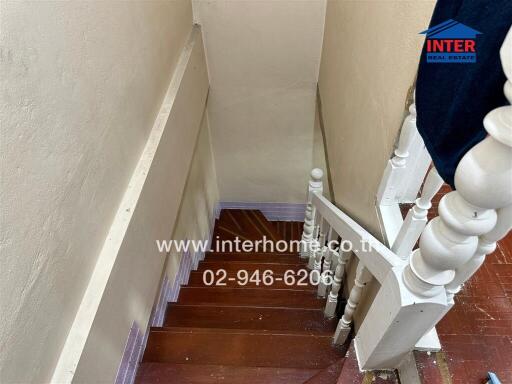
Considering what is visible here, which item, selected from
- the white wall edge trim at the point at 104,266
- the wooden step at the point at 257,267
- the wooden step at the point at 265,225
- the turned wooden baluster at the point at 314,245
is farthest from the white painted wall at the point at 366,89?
the wooden step at the point at 265,225

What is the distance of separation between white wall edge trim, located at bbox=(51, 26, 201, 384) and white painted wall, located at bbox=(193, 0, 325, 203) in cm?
122

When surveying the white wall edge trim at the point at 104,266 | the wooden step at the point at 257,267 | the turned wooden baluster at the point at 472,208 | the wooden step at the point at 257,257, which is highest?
the turned wooden baluster at the point at 472,208

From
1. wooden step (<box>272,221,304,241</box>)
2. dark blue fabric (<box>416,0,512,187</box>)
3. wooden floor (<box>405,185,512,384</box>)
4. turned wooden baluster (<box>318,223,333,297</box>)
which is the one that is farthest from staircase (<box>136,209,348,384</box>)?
dark blue fabric (<box>416,0,512,187</box>)

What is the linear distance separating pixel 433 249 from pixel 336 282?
1107 millimetres

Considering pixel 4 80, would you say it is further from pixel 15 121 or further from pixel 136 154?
pixel 136 154

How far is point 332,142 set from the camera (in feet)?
8.18

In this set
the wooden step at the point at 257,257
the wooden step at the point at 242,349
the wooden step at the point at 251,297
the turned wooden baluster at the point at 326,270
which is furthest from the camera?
the wooden step at the point at 257,257

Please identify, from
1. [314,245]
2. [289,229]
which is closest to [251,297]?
[314,245]

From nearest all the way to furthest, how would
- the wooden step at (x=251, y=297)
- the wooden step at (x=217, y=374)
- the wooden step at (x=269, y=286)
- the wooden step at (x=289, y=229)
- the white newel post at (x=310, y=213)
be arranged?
the wooden step at (x=217, y=374) < the white newel post at (x=310, y=213) < the wooden step at (x=251, y=297) < the wooden step at (x=269, y=286) < the wooden step at (x=289, y=229)

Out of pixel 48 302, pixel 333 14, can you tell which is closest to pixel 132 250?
pixel 48 302

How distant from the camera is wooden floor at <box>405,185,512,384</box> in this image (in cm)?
118

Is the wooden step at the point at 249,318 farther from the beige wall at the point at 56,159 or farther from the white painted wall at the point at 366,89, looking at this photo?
the beige wall at the point at 56,159

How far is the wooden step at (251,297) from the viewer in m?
2.40

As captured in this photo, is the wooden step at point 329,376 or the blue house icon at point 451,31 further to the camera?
the wooden step at point 329,376
